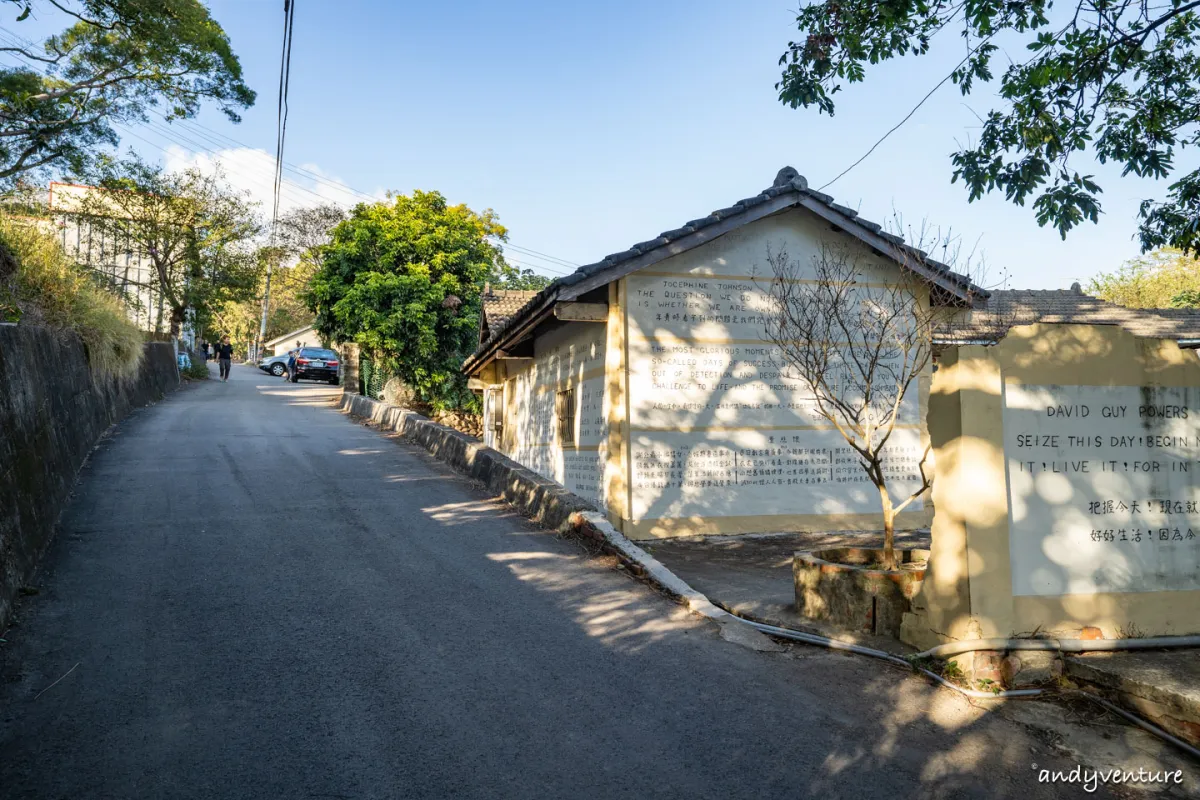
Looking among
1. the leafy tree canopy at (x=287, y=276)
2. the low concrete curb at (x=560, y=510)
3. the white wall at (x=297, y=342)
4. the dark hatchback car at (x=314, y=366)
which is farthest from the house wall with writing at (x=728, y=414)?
the white wall at (x=297, y=342)

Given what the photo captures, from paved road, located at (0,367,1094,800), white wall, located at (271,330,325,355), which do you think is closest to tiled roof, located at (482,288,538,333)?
paved road, located at (0,367,1094,800)

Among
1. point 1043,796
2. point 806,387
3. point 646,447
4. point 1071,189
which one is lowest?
point 1043,796

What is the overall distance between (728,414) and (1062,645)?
5.72 metres

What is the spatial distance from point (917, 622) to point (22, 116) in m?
20.3

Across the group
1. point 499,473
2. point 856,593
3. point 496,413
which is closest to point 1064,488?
point 856,593

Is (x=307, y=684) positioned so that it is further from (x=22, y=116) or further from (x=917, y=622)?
(x=22, y=116)

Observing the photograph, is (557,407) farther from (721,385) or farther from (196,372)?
(196,372)

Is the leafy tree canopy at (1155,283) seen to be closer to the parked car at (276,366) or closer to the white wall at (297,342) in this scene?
the parked car at (276,366)

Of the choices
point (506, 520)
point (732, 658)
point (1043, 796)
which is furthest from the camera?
point (506, 520)

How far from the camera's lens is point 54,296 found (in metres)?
13.7

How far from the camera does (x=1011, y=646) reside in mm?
5266

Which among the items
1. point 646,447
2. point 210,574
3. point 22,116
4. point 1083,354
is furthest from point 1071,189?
point 22,116

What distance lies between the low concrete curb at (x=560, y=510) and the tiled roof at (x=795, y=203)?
254 centimetres

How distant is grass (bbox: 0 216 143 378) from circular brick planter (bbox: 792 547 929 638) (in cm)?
960
